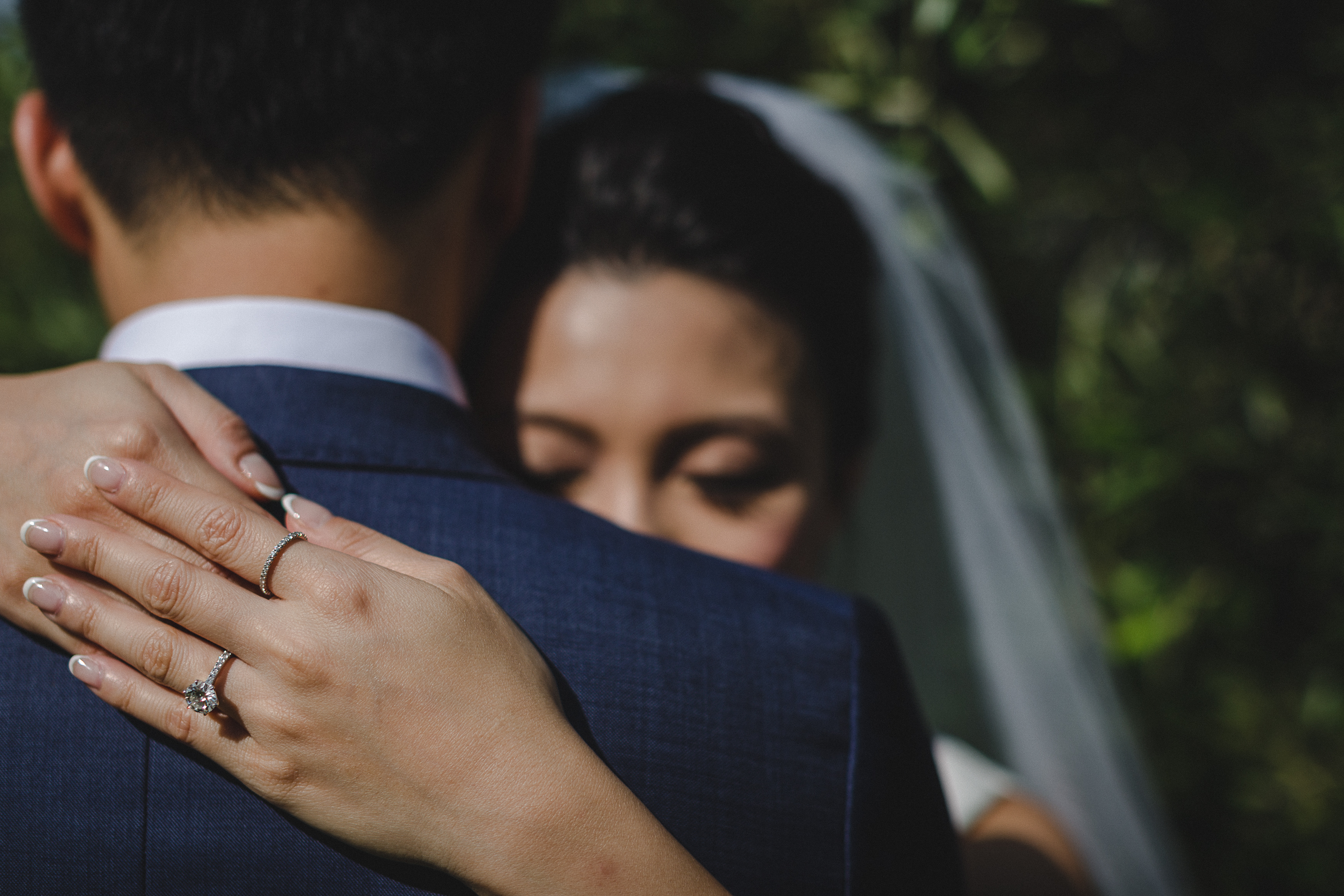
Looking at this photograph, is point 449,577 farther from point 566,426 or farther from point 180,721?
point 566,426

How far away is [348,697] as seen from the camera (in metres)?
0.84

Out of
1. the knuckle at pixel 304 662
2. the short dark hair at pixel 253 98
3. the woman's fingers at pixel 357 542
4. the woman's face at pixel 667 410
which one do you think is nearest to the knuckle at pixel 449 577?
the woman's fingers at pixel 357 542

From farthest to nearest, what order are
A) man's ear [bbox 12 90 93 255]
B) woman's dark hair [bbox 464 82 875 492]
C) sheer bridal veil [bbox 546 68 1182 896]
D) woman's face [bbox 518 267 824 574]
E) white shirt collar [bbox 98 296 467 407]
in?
sheer bridal veil [bbox 546 68 1182 896] < woman's dark hair [bbox 464 82 875 492] < woman's face [bbox 518 267 824 574] < man's ear [bbox 12 90 93 255] < white shirt collar [bbox 98 296 467 407]

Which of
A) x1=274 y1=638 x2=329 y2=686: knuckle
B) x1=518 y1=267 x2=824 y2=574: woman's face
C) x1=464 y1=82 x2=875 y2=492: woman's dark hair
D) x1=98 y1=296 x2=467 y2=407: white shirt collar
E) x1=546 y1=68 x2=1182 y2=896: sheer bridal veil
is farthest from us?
x1=546 y1=68 x2=1182 y2=896: sheer bridal veil

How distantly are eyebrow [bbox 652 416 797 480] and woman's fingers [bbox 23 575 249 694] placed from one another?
0.90 meters

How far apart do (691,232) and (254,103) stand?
89 cm

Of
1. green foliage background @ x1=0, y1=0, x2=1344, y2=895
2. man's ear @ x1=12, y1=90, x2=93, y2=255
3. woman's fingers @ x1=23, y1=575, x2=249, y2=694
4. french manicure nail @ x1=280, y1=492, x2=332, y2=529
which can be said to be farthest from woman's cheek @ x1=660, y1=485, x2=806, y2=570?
green foliage background @ x1=0, y1=0, x2=1344, y2=895

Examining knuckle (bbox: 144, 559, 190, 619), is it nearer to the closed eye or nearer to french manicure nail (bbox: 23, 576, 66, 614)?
french manicure nail (bbox: 23, 576, 66, 614)

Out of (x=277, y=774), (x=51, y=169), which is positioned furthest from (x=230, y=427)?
(x=51, y=169)

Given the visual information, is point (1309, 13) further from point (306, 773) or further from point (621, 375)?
point (306, 773)

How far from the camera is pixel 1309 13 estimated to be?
240 cm

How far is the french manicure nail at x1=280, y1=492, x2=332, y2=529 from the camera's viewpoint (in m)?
0.91

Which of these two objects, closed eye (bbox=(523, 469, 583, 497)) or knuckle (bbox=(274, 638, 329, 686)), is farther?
closed eye (bbox=(523, 469, 583, 497))

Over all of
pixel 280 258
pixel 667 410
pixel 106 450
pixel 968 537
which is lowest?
pixel 968 537
